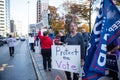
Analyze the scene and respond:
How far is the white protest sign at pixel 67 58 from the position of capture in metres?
7.61

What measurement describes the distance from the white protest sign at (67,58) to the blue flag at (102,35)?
159cm

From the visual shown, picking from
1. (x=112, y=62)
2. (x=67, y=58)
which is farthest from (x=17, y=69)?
(x=67, y=58)

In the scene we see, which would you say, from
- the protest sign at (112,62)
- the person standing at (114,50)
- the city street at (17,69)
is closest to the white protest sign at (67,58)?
the person standing at (114,50)

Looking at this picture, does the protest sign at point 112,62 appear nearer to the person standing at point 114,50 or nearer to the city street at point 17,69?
the person standing at point 114,50

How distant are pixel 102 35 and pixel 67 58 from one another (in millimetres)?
2395

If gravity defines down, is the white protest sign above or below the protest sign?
above

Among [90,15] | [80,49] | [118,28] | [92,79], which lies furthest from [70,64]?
[90,15]

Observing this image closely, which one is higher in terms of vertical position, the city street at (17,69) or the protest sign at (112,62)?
the protest sign at (112,62)

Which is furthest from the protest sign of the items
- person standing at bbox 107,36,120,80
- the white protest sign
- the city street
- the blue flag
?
the blue flag

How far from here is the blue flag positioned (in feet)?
18.6

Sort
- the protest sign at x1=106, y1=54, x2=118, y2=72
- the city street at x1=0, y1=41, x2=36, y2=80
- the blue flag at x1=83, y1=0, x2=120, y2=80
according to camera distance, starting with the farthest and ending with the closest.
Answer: the city street at x1=0, y1=41, x2=36, y2=80 < the protest sign at x1=106, y1=54, x2=118, y2=72 < the blue flag at x1=83, y1=0, x2=120, y2=80

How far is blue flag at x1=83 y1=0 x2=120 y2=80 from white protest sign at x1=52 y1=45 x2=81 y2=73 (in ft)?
5.22

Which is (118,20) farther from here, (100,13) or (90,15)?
(90,15)

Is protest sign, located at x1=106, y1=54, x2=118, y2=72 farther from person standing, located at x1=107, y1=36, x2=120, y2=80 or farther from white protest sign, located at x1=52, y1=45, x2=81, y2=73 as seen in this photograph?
white protest sign, located at x1=52, y1=45, x2=81, y2=73
